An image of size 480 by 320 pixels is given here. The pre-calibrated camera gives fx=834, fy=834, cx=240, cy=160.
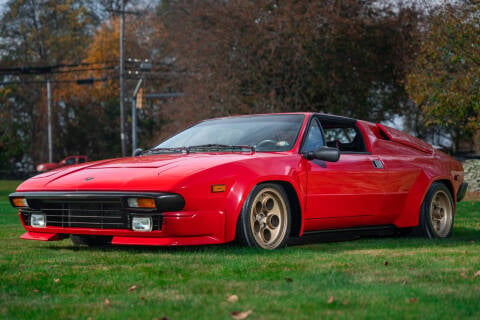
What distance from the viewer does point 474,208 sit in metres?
15.9

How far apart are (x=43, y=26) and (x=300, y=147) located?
54116mm

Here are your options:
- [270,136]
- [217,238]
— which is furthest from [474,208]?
[217,238]

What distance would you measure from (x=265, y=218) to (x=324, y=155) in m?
0.88


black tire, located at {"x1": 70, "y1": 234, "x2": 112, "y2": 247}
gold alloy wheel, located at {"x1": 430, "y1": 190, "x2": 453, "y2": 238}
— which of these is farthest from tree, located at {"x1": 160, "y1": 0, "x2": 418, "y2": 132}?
black tire, located at {"x1": 70, "y1": 234, "x2": 112, "y2": 247}

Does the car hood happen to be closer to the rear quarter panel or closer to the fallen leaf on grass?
the rear quarter panel

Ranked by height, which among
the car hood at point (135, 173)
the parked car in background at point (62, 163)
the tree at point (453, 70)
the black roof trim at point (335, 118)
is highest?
the tree at point (453, 70)

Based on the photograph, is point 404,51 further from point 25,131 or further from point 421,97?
point 25,131

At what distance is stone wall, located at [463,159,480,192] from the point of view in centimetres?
2406

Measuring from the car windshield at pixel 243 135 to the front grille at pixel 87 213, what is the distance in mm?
1301

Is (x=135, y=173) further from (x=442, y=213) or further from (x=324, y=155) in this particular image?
(x=442, y=213)

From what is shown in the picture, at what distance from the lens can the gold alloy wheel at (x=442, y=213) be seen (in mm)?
9539

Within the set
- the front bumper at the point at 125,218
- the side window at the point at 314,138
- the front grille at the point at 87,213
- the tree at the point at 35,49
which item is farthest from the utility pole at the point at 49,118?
the front bumper at the point at 125,218

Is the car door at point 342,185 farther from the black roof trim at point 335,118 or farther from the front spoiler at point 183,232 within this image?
the front spoiler at point 183,232

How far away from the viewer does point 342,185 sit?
830 cm
